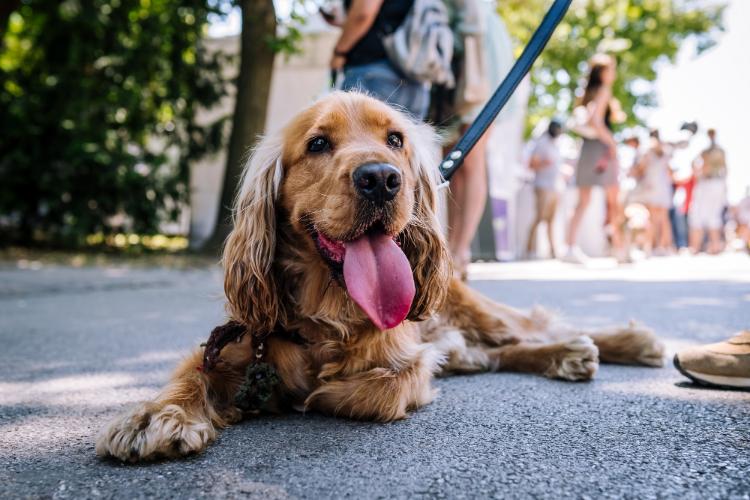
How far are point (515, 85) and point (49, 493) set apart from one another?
2.24 metres

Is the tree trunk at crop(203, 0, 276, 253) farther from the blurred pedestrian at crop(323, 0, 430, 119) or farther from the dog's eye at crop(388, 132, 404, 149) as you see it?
the dog's eye at crop(388, 132, 404, 149)

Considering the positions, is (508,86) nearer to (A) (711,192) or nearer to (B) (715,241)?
(A) (711,192)

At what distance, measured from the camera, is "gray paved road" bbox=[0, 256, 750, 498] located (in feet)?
4.74

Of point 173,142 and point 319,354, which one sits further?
point 173,142

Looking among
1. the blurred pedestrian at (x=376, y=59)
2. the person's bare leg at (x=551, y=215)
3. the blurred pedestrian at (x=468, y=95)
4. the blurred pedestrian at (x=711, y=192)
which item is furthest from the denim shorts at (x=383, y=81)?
the blurred pedestrian at (x=711, y=192)

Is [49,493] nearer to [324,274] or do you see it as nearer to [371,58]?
[324,274]

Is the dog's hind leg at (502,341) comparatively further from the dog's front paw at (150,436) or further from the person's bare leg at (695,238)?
the person's bare leg at (695,238)

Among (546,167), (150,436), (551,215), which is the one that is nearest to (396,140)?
(150,436)

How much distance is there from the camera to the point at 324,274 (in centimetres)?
227

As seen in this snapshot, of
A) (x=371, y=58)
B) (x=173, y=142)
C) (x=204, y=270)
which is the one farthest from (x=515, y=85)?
(x=173, y=142)

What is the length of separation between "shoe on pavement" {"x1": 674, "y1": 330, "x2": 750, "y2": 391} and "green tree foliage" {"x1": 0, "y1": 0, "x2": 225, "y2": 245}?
9.57 metres

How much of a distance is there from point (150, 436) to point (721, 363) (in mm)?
2002

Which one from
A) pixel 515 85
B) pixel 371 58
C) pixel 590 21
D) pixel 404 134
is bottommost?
pixel 404 134

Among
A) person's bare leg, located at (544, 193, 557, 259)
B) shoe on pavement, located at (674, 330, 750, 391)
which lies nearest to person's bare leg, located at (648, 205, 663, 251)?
person's bare leg, located at (544, 193, 557, 259)
